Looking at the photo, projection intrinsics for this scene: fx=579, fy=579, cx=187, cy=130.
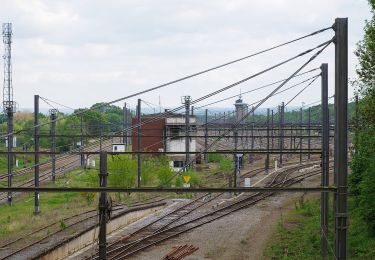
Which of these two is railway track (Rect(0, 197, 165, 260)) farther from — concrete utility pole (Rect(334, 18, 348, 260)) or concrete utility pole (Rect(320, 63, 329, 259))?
concrete utility pole (Rect(334, 18, 348, 260))

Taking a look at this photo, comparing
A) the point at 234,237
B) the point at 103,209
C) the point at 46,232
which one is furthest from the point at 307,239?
the point at 103,209

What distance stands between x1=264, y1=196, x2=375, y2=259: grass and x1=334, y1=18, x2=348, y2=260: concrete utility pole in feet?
24.2

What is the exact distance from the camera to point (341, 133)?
7.27m

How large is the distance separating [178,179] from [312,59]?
85.5 ft

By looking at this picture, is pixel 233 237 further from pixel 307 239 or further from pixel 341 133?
pixel 341 133

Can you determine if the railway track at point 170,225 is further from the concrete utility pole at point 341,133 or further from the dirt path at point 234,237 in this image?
the concrete utility pole at point 341,133

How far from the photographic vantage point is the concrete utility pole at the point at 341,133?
23.4 feet

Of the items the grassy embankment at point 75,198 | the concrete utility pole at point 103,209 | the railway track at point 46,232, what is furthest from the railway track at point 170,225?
the concrete utility pole at point 103,209

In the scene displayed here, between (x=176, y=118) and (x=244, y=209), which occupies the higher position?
(x=176, y=118)

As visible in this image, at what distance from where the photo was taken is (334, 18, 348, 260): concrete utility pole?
281 inches

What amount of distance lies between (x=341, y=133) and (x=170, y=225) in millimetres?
14706

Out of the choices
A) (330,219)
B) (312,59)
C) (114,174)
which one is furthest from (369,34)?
(114,174)

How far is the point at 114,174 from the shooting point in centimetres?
2989

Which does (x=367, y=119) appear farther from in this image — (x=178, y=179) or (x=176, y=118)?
(x=176, y=118)
